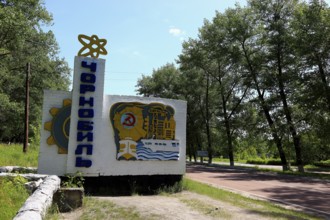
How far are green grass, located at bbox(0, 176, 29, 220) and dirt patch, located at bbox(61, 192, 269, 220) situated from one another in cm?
126

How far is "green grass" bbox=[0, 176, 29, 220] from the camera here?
17.1ft

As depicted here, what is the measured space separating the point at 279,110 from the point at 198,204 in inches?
892

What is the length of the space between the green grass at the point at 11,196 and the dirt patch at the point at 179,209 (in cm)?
Answer: 126

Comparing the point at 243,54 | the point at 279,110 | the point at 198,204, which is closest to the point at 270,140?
the point at 279,110

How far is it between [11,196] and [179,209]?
4506mm

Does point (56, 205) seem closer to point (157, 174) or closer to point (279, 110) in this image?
point (157, 174)

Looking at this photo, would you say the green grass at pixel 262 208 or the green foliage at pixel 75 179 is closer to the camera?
the green grass at pixel 262 208

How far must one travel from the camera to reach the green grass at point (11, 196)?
206 inches

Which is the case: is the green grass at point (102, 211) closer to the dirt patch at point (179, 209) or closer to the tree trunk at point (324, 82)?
the dirt patch at point (179, 209)

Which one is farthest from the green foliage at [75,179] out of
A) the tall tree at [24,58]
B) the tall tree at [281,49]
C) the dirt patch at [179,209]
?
the tall tree at [281,49]

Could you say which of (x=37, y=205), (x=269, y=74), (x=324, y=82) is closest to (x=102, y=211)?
(x=37, y=205)

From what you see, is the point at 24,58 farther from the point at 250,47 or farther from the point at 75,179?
the point at 75,179

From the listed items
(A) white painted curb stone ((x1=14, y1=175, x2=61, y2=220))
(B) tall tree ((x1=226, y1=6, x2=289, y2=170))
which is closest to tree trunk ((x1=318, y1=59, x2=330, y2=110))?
(B) tall tree ((x1=226, y1=6, x2=289, y2=170))

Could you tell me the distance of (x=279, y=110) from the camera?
3045 centimetres
